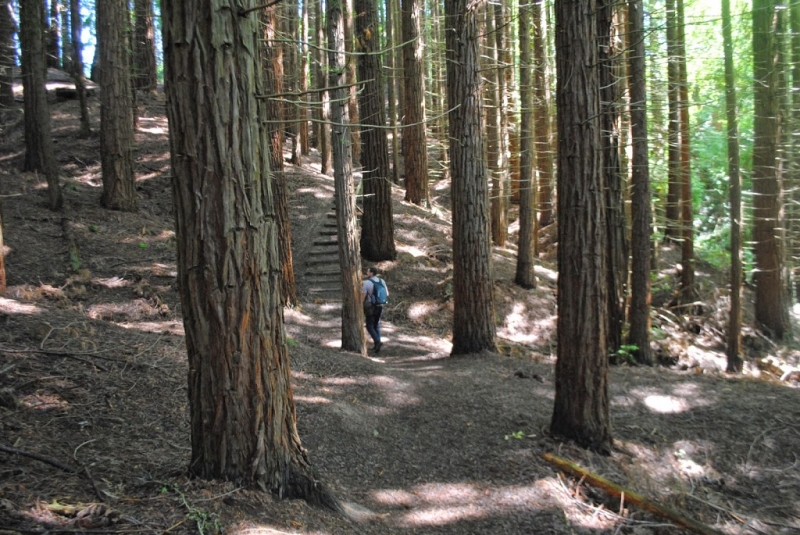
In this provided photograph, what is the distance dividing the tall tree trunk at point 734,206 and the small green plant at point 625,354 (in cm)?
377

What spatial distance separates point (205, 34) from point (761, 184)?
18017 mm

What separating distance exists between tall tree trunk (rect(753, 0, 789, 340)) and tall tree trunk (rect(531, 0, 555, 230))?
18.8 ft

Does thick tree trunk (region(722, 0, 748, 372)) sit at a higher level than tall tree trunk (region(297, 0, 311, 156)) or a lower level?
lower

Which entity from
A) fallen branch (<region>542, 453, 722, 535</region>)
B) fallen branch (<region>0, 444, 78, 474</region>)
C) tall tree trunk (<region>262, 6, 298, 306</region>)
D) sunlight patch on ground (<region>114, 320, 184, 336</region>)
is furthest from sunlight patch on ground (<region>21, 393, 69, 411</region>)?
tall tree trunk (<region>262, 6, 298, 306</region>)

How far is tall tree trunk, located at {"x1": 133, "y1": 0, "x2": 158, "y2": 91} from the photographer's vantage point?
23.6 m

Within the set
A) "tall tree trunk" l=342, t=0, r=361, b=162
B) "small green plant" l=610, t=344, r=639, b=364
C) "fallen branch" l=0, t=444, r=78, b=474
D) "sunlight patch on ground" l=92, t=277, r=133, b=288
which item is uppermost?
"tall tree trunk" l=342, t=0, r=361, b=162

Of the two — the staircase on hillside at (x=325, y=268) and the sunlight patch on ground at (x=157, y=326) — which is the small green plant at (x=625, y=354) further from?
the sunlight patch on ground at (x=157, y=326)

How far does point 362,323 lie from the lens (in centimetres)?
1079

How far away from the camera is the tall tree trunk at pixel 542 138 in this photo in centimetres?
1767

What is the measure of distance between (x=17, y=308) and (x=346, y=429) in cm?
436

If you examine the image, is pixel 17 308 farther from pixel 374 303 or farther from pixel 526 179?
pixel 526 179

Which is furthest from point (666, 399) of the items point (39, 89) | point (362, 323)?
point (39, 89)

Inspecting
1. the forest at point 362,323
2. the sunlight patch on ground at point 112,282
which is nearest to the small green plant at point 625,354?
the forest at point 362,323

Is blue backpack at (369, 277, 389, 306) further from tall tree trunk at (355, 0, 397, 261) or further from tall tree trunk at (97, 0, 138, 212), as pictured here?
tall tree trunk at (97, 0, 138, 212)
